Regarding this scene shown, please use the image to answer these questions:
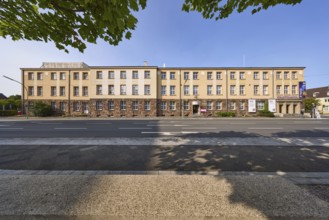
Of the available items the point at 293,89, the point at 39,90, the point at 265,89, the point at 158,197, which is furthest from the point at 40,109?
the point at 293,89

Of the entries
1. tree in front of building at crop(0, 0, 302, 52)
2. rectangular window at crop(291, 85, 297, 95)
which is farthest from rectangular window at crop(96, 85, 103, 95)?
rectangular window at crop(291, 85, 297, 95)

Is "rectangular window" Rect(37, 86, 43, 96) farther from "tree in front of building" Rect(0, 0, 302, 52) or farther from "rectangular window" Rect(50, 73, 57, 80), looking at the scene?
"tree in front of building" Rect(0, 0, 302, 52)

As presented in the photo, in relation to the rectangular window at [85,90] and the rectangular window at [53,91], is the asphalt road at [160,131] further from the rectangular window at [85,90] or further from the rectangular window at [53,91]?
the rectangular window at [53,91]

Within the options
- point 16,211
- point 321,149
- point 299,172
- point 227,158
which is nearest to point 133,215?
point 16,211

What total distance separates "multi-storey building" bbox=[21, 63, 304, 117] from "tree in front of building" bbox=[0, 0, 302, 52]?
26.9 m

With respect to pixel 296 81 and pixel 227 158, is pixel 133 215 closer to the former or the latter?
pixel 227 158

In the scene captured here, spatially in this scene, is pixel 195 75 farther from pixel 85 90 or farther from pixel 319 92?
pixel 319 92

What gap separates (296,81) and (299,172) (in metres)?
36.7

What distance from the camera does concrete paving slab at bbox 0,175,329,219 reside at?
2238 millimetres

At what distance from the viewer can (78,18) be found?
10.7ft

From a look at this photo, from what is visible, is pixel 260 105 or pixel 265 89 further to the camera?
pixel 265 89

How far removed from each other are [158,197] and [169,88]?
29738 mm

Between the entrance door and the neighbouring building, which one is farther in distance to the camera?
the neighbouring building

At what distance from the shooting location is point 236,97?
31875mm
